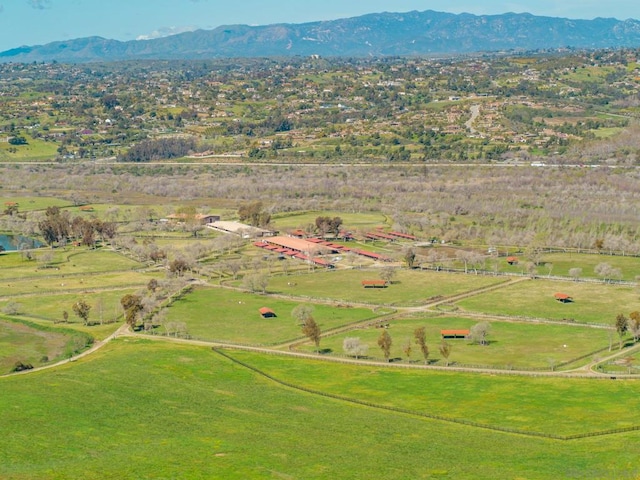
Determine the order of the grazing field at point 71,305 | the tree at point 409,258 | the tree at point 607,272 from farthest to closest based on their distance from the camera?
the tree at point 409,258 < the tree at point 607,272 < the grazing field at point 71,305

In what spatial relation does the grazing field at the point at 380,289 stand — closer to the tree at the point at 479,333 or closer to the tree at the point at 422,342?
the tree at the point at 479,333

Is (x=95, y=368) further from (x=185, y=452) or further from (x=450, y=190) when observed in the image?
(x=450, y=190)

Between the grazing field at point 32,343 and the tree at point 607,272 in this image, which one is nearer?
the grazing field at point 32,343

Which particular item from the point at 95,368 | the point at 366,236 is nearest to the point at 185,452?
the point at 95,368

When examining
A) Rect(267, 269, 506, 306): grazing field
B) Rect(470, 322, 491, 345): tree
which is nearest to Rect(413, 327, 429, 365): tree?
Rect(470, 322, 491, 345): tree

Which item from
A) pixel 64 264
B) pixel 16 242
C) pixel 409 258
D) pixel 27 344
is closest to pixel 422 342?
pixel 27 344

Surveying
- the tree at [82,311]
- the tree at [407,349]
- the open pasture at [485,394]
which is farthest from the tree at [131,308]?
the tree at [407,349]
